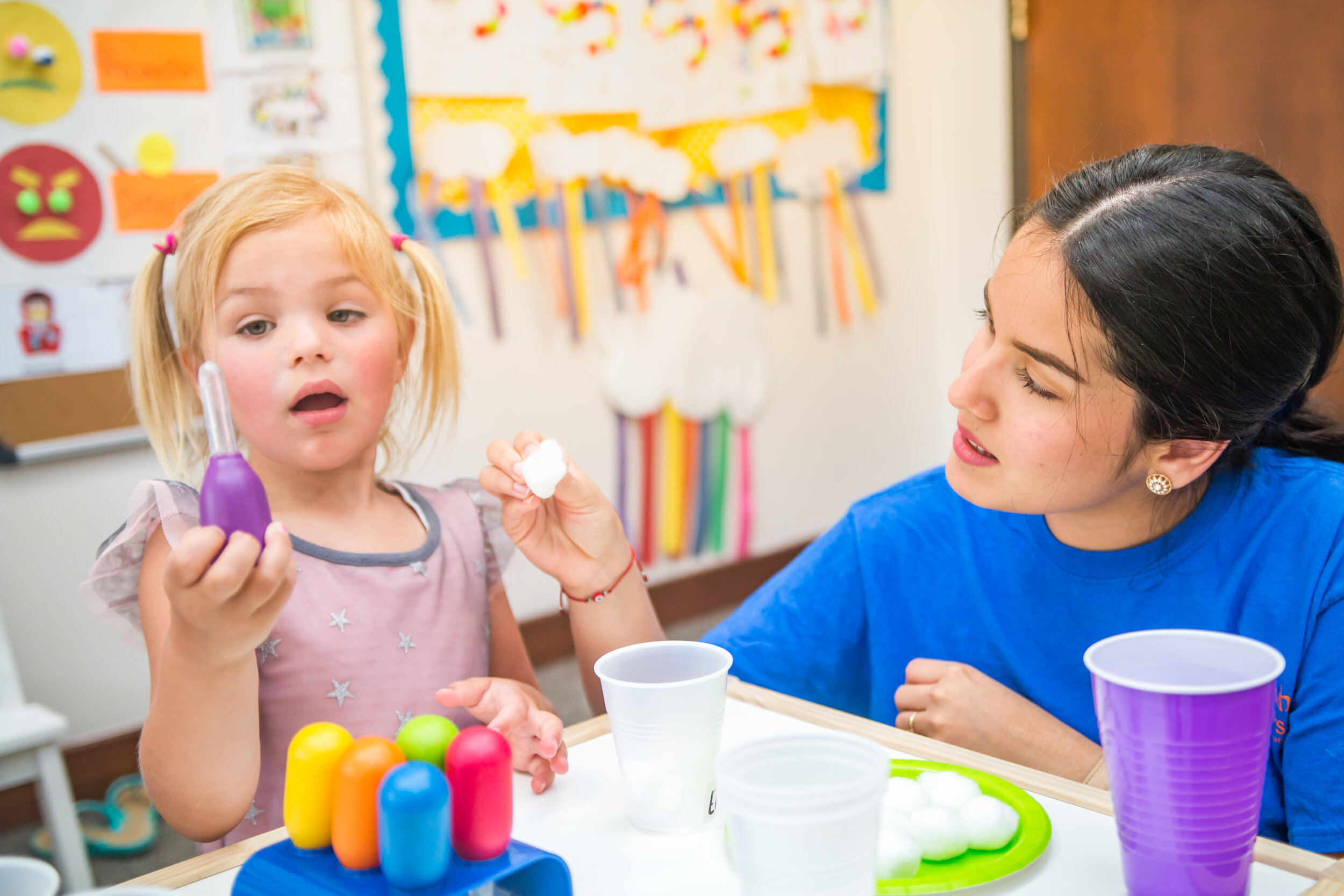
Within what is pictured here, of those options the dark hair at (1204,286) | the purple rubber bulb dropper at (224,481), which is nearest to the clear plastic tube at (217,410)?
the purple rubber bulb dropper at (224,481)

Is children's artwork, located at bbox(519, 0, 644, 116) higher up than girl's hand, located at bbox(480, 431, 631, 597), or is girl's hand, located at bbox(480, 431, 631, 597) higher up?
children's artwork, located at bbox(519, 0, 644, 116)

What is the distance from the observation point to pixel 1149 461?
2.78 feet

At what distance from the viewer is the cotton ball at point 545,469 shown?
0.81 m

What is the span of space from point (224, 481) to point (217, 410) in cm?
3

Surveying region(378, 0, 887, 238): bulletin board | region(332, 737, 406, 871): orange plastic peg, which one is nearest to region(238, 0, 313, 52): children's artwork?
region(378, 0, 887, 238): bulletin board

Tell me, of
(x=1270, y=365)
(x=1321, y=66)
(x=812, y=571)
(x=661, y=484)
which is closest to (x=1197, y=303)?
(x=1270, y=365)

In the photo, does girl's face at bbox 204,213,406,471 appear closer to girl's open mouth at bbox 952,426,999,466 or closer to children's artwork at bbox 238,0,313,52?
girl's open mouth at bbox 952,426,999,466

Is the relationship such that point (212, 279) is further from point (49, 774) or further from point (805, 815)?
point (49, 774)

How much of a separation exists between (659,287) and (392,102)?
0.79 m

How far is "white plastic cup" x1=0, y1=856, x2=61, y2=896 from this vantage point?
424 millimetres

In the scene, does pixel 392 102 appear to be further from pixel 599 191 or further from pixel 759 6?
pixel 759 6

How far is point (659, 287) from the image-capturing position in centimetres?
272

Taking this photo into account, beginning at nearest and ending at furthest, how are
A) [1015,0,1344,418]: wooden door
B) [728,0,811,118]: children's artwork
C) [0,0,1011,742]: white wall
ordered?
[0,0,1011,742]: white wall, [1015,0,1344,418]: wooden door, [728,0,811,118]: children's artwork

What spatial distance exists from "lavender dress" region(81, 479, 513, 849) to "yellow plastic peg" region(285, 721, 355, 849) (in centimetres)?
31
